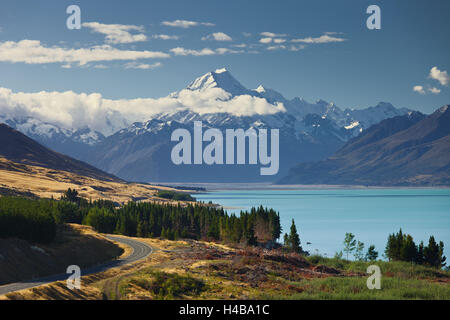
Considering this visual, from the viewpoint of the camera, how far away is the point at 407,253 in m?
118

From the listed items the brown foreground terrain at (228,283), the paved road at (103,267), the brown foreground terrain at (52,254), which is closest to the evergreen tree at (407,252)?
the brown foreground terrain at (228,283)

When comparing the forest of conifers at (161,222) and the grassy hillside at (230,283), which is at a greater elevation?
the forest of conifers at (161,222)

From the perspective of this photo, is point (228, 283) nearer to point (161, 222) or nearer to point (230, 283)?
point (230, 283)

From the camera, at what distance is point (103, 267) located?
277 feet

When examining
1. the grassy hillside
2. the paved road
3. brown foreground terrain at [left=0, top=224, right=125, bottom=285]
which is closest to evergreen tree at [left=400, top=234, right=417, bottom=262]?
the grassy hillside

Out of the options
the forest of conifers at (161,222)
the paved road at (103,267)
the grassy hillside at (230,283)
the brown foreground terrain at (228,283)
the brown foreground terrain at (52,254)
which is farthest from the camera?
the forest of conifers at (161,222)

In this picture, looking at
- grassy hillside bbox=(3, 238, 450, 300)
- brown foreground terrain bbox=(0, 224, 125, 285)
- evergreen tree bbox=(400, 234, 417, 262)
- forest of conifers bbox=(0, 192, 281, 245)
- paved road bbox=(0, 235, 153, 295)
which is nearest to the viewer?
grassy hillside bbox=(3, 238, 450, 300)

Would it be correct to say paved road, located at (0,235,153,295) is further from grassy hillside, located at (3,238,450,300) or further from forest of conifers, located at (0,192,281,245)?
forest of conifers, located at (0,192,281,245)

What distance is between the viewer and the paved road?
66.1 m

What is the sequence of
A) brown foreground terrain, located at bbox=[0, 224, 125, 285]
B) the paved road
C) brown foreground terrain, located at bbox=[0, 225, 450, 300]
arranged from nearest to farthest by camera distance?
brown foreground terrain, located at bbox=[0, 225, 450, 300] < the paved road < brown foreground terrain, located at bbox=[0, 224, 125, 285]

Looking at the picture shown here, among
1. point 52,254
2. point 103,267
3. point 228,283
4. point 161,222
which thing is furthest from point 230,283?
point 161,222

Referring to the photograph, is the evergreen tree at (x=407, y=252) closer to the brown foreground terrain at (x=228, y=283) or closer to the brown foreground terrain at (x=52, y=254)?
the brown foreground terrain at (x=228, y=283)

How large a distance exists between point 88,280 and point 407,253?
7746cm

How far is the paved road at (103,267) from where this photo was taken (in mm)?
66056
